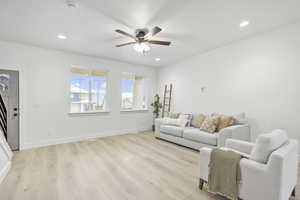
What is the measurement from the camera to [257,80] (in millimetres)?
3301

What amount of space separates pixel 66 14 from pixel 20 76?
2397 millimetres

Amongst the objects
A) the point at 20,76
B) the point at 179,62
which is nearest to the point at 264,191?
the point at 179,62

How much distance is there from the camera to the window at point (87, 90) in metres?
4.47

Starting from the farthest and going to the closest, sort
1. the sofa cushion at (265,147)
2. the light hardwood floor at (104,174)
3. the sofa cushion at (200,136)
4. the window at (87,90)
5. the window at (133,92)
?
the window at (133,92), the window at (87,90), the sofa cushion at (200,136), the light hardwood floor at (104,174), the sofa cushion at (265,147)

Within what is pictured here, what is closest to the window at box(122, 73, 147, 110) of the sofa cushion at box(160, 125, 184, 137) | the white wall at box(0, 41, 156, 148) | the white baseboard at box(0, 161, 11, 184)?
the white wall at box(0, 41, 156, 148)

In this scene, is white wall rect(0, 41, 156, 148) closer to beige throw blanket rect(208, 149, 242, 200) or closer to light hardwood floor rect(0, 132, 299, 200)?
light hardwood floor rect(0, 132, 299, 200)

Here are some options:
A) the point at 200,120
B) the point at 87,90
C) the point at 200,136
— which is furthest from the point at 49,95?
the point at 200,120

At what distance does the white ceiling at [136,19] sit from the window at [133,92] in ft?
7.06

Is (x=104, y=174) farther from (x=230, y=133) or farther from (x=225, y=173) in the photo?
(x=230, y=133)

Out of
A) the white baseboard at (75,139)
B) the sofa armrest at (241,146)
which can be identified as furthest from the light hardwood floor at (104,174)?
the sofa armrest at (241,146)

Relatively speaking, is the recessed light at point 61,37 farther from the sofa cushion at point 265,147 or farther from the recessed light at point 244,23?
the sofa cushion at point 265,147

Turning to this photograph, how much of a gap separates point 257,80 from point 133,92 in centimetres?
419

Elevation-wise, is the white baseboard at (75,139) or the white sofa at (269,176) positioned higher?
the white sofa at (269,176)

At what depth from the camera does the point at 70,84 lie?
167 inches
